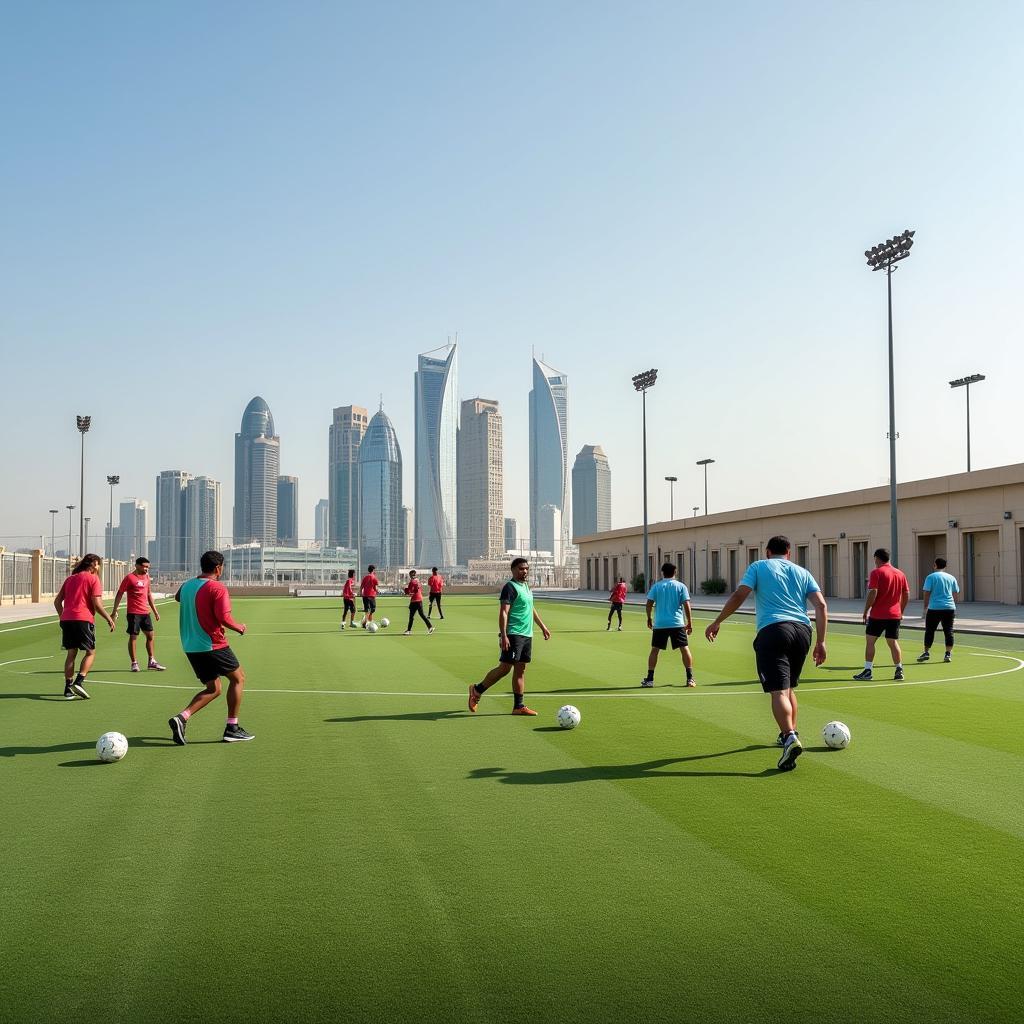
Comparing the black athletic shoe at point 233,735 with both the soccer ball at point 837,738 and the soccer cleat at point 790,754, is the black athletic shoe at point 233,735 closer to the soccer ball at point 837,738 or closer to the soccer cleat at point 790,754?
the soccer cleat at point 790,754

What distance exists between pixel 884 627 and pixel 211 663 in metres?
10.9

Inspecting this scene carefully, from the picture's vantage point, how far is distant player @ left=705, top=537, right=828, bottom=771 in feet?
28.1

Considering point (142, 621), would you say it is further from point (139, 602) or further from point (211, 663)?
point (211, 663)

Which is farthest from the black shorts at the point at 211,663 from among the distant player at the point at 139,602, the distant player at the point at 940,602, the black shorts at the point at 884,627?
the distant player at the point at 940,602

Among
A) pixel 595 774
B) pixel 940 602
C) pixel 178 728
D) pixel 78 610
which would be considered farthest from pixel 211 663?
pixel 940 602

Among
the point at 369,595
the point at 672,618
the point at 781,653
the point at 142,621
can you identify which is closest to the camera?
the point at 781,653

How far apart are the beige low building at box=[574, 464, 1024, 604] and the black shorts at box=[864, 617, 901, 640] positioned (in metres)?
25.9

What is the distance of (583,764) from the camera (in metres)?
8.95

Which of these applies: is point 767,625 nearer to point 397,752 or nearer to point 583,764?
point 583,764

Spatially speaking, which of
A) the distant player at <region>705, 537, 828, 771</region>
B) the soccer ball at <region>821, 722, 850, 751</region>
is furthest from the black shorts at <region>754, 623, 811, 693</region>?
the soccer ball at <region>821, 722, 850, 751</region>

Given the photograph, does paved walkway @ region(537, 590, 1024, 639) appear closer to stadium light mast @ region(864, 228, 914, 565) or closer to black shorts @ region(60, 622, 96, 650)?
stadium light mast @ region(864, 228, 914, 565)

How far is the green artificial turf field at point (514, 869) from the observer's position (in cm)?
423

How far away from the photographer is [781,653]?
338 inches

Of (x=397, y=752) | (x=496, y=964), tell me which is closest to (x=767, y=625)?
(x=397, y=752)
